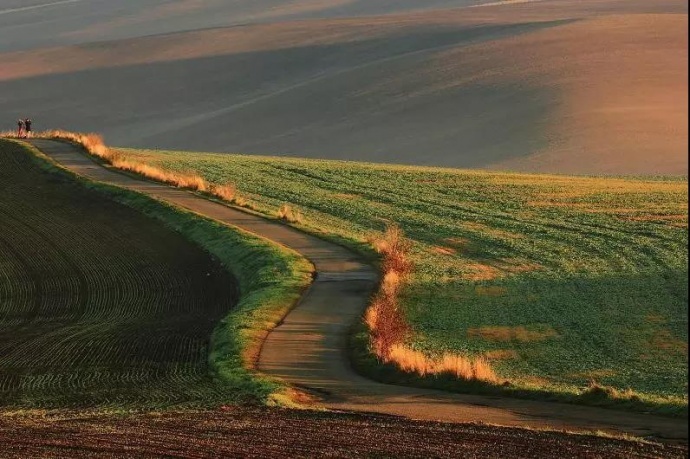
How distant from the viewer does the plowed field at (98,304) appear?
23578 mm

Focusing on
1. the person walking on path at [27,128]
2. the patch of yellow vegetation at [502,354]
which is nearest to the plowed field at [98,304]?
the patch of yellow vegetation at [502,354]

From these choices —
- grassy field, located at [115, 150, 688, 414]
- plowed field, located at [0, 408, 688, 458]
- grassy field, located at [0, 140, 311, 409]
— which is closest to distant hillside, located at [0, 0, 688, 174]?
grassy field, located at [115, 150, 688, 414]

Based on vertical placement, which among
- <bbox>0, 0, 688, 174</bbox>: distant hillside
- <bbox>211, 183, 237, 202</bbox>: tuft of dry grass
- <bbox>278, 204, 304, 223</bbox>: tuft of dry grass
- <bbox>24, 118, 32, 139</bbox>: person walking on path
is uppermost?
<bbox>0, 0, 688, 174</bbox>: distant hillside

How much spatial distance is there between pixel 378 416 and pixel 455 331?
8.29 meters

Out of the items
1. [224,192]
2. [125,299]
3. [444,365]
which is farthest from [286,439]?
[224,192]

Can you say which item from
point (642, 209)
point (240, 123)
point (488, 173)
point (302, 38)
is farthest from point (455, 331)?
point (302, 38)

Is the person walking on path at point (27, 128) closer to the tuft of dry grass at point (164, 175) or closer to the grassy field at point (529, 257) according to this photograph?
the tuft of dry grass at point (164, 175)

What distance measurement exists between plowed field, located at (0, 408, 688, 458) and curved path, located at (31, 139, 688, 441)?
4.63 feet

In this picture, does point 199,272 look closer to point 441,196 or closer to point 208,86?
point 441,196

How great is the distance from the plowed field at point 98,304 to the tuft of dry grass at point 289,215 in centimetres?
438

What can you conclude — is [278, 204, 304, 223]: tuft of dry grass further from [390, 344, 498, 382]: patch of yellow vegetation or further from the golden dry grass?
[390, 344, 498, 382]: patch of yellow vegetation

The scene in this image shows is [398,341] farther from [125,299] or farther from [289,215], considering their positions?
[289,215]

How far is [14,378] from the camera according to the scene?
79.5 ft

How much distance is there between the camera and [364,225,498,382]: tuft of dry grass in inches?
919
